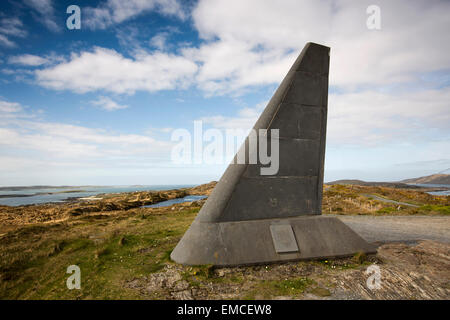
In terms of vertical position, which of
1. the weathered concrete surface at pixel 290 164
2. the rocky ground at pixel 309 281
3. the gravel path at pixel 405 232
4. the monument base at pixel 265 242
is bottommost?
the gravel path at pixel 405 232

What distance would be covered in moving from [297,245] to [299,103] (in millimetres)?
5140

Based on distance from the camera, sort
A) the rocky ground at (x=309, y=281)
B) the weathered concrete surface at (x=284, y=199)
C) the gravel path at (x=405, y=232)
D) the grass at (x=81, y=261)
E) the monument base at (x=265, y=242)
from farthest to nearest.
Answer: the gravel path at (x=405, y=232), the weathered concrete surface at (x=284, y=199), the monument base at (x=265, y=242), the grass at (x=81, y=261), the rocky ground at (x=309, y=281)

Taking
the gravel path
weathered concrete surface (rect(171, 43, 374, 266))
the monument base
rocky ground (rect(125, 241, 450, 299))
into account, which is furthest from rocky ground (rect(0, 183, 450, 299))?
the gravel path

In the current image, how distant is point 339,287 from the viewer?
521 cm

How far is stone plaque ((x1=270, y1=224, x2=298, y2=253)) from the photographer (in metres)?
6.68

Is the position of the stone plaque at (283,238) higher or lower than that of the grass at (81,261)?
higher

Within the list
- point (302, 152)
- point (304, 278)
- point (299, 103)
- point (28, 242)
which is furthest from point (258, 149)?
point (28, 242)

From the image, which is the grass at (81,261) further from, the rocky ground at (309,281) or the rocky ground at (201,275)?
the rocky ground at (309,281)

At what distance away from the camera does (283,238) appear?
6.91 meters

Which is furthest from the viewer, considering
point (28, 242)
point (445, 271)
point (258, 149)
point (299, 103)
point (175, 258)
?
point (28, 242)

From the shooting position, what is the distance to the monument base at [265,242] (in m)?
6.43

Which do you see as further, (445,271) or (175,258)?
(175,258)

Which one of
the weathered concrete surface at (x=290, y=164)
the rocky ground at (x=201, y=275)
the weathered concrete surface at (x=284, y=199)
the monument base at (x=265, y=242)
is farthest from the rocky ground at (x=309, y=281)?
the weathered concrete surface at (x=290, y=164)
